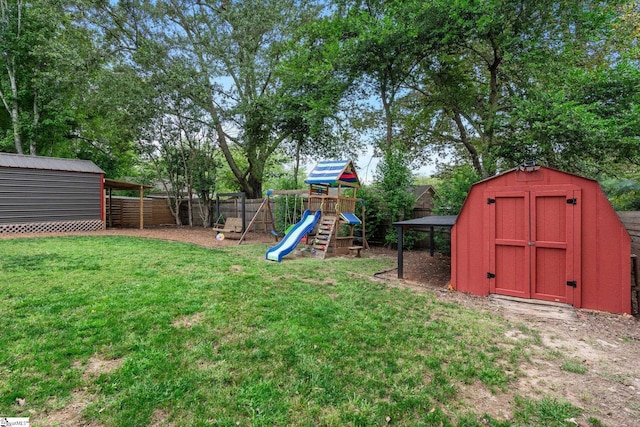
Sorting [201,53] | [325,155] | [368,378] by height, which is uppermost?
[201,53]

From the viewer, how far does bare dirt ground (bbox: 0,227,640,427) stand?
223cm

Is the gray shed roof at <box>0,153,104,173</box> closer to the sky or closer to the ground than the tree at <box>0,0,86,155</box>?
closer to the ground

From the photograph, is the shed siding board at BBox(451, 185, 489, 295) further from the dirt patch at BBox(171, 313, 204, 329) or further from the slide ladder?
the dirt patch at BBox(171, 313, 204, 329)

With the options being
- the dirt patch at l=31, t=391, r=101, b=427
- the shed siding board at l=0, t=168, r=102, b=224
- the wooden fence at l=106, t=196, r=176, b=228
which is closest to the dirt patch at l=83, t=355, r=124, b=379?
the dirt patch at l=31, t=391, r=101, b=427

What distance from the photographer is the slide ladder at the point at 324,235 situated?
339 inches

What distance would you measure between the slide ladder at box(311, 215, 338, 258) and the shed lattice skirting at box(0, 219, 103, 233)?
10667mm

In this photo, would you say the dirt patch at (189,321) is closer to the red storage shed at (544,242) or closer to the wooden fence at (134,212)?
the red storage shed at (544,242)

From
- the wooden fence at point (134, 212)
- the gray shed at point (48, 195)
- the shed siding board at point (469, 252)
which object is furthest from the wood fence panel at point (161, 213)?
the shed siding board at point (469, 252)

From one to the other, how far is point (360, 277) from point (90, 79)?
50.4ft

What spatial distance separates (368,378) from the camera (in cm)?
246

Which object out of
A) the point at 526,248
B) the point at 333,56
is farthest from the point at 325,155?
the point at 526,248

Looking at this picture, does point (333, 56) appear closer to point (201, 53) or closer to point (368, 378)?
point (201, 53)

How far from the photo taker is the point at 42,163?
40.5 ft

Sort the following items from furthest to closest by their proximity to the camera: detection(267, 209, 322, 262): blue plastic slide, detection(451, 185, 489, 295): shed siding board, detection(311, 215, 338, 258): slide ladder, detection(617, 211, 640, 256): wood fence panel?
detection(311, 215, 338, 258): slide ladder, detection(267, 209, 322, 262): blue plastic slide, detection(617, 211, 640, 256): wood fence panel, detection(451, 185, 489, 295): shed siding board
